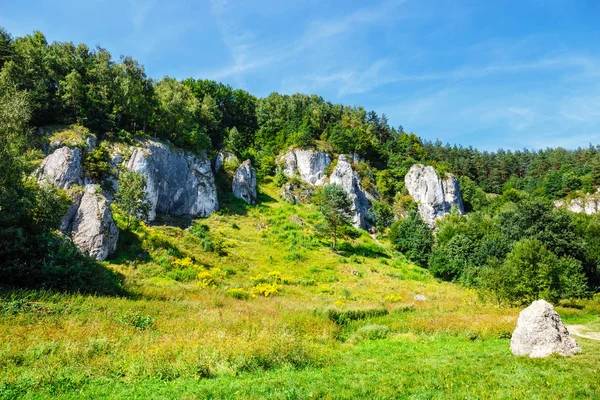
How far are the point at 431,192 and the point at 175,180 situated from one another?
72.6 metres

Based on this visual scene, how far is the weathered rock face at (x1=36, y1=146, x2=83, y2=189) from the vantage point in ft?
133

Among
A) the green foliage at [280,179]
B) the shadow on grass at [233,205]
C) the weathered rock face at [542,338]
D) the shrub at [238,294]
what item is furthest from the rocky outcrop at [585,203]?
the shrub at [238,294]

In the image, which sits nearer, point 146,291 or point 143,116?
point 146,291

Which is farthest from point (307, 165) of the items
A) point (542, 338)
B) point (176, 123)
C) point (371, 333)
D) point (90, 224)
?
point (542, 338)

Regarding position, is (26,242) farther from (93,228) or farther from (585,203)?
(585,203)

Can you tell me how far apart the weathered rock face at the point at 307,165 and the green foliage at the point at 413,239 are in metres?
26.9

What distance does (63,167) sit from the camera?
41.3 m

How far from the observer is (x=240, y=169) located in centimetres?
6931

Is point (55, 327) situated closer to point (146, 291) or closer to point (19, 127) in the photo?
point (146, 291)

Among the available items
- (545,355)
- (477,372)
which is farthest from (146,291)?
(545,355)

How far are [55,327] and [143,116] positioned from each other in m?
55.1

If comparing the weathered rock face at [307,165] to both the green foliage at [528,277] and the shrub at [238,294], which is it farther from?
the shrub at [238,294]

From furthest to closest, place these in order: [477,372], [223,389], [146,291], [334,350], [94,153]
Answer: [94,153] → [146,291] → [334,350] → [477,372] → [223,389]

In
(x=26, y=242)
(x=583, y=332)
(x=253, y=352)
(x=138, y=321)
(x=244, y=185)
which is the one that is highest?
(x=244, y=185)
